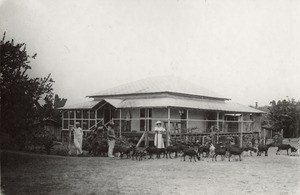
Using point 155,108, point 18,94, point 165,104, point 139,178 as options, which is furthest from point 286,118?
point 18,94

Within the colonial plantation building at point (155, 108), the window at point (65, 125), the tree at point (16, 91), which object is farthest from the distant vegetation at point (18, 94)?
the window at point (65, 125)

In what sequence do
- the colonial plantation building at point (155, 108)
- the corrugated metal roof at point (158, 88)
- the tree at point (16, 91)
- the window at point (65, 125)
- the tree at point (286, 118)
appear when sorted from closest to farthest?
the tree at point (16, 91) < the colonial plantation building at point (155, 108) < the corrugated metal roof at point (158, 88) < the window at point (65, 125) < the tree at point (286, 118)

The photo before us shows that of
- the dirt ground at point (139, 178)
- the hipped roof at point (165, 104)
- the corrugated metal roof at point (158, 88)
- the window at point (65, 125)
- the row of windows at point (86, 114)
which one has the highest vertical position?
the corrugated metal roof at point (158, 88)

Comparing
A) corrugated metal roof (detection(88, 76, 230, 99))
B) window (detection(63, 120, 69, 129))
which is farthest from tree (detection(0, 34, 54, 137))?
window (detection(63, 120, 69, 129))

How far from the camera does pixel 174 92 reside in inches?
1057

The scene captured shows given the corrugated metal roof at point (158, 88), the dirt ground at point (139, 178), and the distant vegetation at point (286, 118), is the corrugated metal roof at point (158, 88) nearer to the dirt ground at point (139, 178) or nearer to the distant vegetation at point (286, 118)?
the distant vegetation at point (286, 118)

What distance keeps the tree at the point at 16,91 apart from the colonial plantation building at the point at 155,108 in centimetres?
1116

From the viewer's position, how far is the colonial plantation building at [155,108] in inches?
973

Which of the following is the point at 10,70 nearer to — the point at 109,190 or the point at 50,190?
the point at 50,190

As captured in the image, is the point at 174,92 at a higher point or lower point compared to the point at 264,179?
higher

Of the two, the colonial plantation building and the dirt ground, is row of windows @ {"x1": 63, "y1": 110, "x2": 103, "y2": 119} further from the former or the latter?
the dirt ground

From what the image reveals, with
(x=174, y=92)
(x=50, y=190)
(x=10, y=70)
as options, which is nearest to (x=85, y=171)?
(x=50, y=190)

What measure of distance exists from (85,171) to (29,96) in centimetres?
326

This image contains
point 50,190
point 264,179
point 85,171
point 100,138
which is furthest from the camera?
point 100,138
